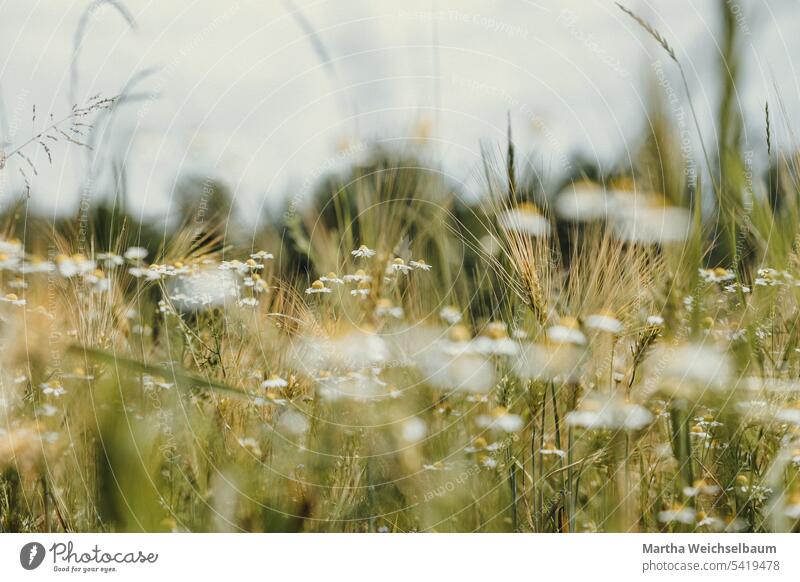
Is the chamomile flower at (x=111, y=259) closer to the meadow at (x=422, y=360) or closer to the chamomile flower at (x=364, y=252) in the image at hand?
the meadow at (x=422, y=360)

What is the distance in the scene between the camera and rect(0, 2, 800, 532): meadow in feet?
3.96

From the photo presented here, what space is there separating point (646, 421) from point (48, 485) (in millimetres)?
1064

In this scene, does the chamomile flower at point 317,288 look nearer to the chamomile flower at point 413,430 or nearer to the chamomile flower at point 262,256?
the chamomile flower at point 262,256

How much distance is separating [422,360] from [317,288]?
24cm

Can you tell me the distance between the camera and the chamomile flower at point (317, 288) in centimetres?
127

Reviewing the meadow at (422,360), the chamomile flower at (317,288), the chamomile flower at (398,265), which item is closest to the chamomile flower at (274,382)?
the meadow at (422,360)

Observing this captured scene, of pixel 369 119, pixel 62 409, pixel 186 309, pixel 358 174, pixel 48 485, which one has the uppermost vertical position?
pixel 369 119

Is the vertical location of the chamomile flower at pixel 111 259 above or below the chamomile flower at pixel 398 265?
above

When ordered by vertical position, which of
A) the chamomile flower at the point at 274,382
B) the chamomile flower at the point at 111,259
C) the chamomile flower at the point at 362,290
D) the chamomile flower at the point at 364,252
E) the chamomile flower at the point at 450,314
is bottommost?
the chamomile flower at the point at 274,382

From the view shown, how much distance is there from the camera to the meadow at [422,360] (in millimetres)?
1206

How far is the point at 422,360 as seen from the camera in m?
1.23
